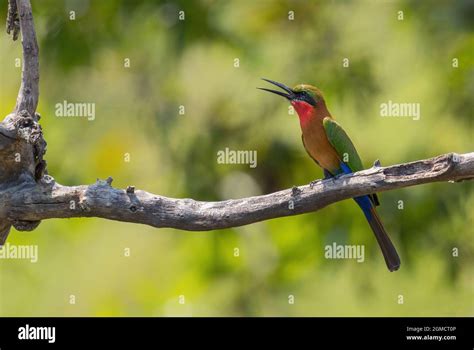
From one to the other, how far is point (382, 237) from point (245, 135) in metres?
2.82

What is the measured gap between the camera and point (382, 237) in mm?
5883

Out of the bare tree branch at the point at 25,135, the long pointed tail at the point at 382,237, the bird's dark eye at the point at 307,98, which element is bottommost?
the long pointed tail at the point at 382,237

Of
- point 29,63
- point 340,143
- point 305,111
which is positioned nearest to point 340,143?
point 340,143

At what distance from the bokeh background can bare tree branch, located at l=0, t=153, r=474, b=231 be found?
326cm

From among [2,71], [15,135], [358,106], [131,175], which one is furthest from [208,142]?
[15,135]

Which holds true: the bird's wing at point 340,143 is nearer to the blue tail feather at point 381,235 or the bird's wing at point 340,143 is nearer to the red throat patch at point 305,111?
the red throat patch at point 305,111

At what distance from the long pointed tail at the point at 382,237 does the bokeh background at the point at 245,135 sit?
2079mm

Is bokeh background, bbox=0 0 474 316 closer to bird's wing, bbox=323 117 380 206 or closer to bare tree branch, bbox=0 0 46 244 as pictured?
bird's wing, bbox=323 117 380 206

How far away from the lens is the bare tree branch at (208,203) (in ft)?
14.8

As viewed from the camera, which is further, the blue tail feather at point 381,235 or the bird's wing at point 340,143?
the bird's wing at point 340,143

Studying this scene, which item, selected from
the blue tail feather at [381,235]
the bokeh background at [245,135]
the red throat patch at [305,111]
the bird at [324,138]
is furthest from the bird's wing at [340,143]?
the bokeh background at [245,135]

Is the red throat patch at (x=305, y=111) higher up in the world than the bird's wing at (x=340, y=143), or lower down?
higher up

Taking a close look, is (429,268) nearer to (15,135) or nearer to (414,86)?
(414,86)

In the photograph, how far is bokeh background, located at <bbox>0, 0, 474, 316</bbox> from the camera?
8367mm
